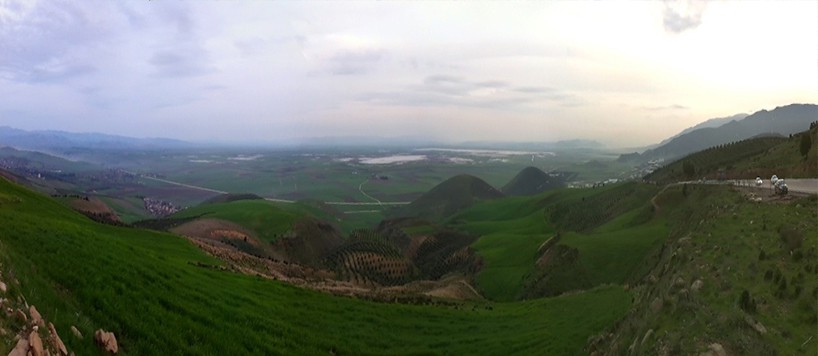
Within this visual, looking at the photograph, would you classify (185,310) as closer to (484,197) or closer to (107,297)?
(107,297)

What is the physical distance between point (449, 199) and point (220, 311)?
171183 mm

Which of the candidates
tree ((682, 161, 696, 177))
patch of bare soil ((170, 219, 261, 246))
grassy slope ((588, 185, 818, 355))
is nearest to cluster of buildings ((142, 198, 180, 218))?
patch of bare soil ((170, 219, 261, 246))

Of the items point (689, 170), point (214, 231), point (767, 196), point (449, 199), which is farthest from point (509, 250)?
point (449, 199)

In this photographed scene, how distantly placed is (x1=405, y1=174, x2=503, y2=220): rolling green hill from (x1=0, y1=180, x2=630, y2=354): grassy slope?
5434 inches

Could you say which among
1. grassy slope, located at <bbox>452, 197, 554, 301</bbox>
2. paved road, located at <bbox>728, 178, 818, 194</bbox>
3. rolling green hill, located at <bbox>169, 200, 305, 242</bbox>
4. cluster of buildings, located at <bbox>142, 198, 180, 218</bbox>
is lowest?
cluster of buildings, located at <bbox>142, 198, 180, 218</bbox>

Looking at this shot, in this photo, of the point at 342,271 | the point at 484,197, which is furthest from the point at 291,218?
the point at 484,197

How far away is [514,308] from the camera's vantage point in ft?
117

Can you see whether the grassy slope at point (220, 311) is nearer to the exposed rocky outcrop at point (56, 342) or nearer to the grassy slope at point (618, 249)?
the exposed rocky outcrop at point (56, 342)

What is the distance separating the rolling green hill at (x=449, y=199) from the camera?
176000 mm

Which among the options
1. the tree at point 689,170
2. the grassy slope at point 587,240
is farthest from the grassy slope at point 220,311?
the tree at point 689,170

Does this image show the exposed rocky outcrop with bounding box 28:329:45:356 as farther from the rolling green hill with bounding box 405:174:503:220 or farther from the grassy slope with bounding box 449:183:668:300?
the rolling green hill with bounding box 405:174:503:220

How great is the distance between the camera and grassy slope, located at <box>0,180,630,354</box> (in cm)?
1310

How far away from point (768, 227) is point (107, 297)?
26.3m

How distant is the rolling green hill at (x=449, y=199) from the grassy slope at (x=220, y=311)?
13802 centimetres
